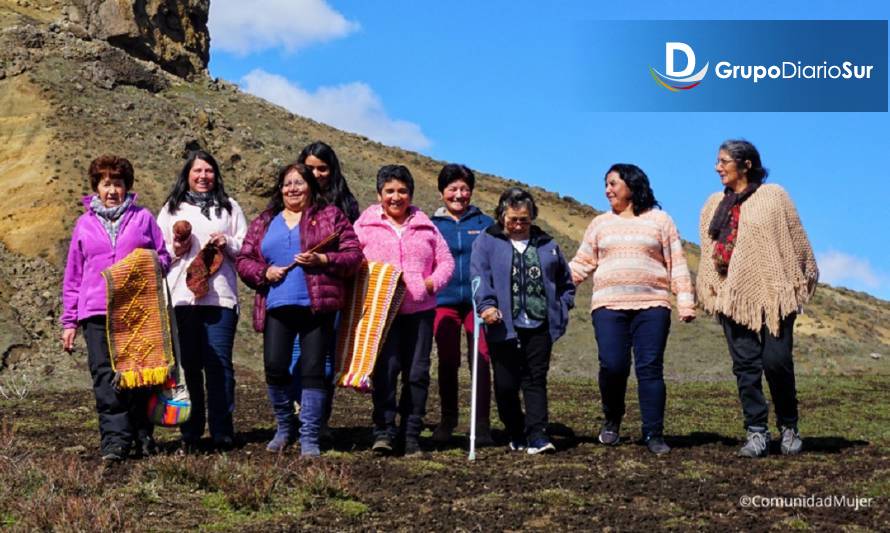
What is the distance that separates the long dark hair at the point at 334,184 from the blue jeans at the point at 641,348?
2111mm

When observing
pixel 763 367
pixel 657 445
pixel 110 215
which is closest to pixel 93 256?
pixel 110 215

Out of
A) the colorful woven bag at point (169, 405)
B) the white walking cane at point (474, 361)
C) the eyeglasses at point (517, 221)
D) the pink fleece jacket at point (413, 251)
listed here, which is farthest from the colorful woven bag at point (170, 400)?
the eyeglasses at point (517, 221)

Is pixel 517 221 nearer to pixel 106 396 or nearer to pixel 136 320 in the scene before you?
pixel 136 320

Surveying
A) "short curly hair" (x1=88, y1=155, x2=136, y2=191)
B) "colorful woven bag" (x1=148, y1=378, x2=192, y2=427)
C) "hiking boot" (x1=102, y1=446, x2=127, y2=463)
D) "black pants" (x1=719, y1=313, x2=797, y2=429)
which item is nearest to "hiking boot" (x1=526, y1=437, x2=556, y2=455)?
"black pants" (x1=719, y1=313, x2=797, y2=429)

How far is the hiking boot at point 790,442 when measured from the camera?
26.8ft

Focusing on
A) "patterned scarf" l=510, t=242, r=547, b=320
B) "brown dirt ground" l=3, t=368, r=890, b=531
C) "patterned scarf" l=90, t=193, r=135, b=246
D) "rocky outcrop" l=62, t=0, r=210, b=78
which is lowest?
"brown dirt ground" l=3, t=368, r=890, b=531

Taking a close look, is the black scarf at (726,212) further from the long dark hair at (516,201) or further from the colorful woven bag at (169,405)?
the colorful woven bag at (169,405)

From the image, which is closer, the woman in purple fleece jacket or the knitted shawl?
the woman in purple fleece jacket

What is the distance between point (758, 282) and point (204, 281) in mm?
4239

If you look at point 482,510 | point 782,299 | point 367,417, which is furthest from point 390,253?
point 367,417

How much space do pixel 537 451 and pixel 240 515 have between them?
9.06 feet

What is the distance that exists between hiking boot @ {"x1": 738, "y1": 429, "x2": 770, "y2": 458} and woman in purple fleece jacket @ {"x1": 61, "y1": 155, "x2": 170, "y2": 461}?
464 centimetres

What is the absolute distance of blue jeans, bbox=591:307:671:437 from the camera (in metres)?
8.09

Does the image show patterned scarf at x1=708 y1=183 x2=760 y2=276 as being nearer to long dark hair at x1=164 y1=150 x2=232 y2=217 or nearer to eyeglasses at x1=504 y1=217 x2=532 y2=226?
eyeglasses at x1=504 y1=217 x2=532 y2=226
